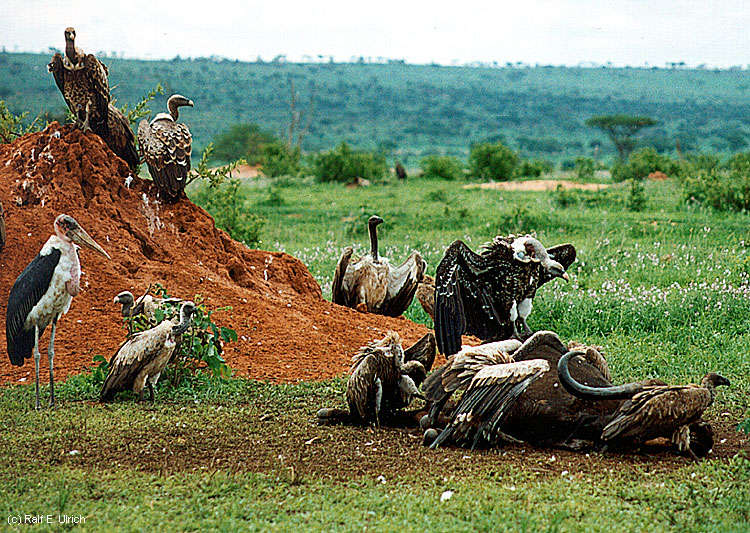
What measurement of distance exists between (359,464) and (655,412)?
1.50 m

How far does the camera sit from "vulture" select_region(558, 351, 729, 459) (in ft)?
13.4

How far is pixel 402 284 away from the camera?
24.9 ft

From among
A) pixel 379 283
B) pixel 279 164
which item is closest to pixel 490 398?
pixel 379 283

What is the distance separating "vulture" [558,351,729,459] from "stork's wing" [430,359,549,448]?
0.75 feet

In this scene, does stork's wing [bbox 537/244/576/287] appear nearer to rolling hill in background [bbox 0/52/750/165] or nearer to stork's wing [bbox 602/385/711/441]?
stork's wing [bbox 602/385/711/441]

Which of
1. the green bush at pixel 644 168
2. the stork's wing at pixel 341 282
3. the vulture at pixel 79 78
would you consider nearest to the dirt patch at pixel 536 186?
the green bush at pixel 644 168

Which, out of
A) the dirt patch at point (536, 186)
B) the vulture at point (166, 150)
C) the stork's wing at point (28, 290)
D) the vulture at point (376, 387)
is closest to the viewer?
the vulture at point (376, 387)

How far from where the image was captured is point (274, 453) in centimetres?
438

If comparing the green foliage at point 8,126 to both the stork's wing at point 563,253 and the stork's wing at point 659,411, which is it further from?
the stork's wing at point 659,411

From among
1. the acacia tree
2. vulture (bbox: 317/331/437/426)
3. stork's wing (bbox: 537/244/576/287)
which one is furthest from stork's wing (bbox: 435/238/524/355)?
the acacia tree

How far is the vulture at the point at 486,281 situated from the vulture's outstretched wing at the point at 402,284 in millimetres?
1683

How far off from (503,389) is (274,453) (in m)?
1.26

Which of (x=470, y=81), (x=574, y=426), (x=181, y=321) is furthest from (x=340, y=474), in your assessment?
(x=470, y=81)

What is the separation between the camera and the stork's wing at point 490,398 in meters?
4.28
